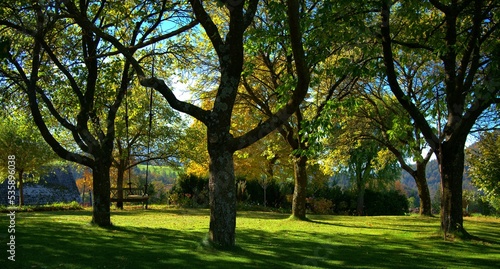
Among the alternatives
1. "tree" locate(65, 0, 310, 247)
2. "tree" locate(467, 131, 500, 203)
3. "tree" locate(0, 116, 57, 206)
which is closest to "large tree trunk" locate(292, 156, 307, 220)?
"tree" locate(65, 0, 310, 247)

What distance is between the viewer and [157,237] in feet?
30.4

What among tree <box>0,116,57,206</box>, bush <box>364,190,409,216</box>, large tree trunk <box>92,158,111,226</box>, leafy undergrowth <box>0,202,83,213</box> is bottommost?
bush <box>364,190,409,216</box>

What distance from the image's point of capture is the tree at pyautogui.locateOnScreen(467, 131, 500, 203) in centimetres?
2152

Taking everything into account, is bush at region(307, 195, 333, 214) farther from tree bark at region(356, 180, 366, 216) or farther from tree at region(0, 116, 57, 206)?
tree at region(0, 116, 57, 206)

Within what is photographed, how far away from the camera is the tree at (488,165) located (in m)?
21.5

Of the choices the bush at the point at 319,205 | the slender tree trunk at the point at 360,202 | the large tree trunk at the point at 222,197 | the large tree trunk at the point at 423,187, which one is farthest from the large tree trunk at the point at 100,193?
the slender tree trunk at the point at 360,202

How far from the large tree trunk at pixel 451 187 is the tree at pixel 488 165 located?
521 inches

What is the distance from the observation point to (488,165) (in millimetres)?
21875

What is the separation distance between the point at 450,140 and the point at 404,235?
10.3 ft

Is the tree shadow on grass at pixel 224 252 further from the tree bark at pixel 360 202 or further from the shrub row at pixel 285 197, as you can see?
the tree bark at pixel 360 202

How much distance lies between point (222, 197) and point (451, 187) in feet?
20.6

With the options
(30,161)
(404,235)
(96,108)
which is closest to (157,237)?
(96,108)

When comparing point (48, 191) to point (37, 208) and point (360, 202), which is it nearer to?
point (37, 208)

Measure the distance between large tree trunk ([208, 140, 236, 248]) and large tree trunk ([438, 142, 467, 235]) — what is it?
19.7 ft
